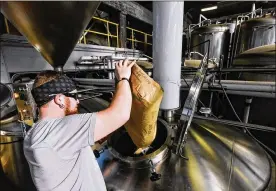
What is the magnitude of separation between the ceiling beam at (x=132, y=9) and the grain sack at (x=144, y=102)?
5.44m

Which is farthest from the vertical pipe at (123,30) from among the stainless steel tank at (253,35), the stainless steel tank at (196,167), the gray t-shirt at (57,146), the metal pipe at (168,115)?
the gray t-shirt at (57,146)

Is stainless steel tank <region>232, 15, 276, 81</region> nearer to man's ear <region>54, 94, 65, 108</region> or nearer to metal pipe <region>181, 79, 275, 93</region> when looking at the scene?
metal pipe <region>181, 79, 275, 93</region>

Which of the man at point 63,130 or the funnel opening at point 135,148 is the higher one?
the man at point 63,130

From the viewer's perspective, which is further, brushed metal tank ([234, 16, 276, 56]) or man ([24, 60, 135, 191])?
brushed metal tank ([234, 16, 276, 56])

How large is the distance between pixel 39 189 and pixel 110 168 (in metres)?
0.44

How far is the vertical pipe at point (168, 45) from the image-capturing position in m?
1.22

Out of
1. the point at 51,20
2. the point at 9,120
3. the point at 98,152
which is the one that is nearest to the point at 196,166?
the point at 98,152

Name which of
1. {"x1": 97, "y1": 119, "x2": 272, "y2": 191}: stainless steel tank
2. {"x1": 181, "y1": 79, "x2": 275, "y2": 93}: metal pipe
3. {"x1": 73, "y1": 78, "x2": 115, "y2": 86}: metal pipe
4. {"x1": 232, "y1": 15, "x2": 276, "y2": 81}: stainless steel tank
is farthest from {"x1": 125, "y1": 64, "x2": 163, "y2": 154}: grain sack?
{"x1": 232, "y1": 15, "x2": 276, "y2": 81}: stainless steel tank

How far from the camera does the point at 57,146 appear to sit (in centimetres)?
63

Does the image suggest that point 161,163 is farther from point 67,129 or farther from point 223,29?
point 223,29

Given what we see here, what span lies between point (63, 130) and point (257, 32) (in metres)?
4.94

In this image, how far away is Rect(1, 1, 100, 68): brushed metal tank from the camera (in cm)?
89

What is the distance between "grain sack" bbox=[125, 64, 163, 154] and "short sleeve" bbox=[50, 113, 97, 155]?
276mm

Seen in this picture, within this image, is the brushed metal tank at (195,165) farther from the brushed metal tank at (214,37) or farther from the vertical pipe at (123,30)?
the vertical pipe at (123,30)
